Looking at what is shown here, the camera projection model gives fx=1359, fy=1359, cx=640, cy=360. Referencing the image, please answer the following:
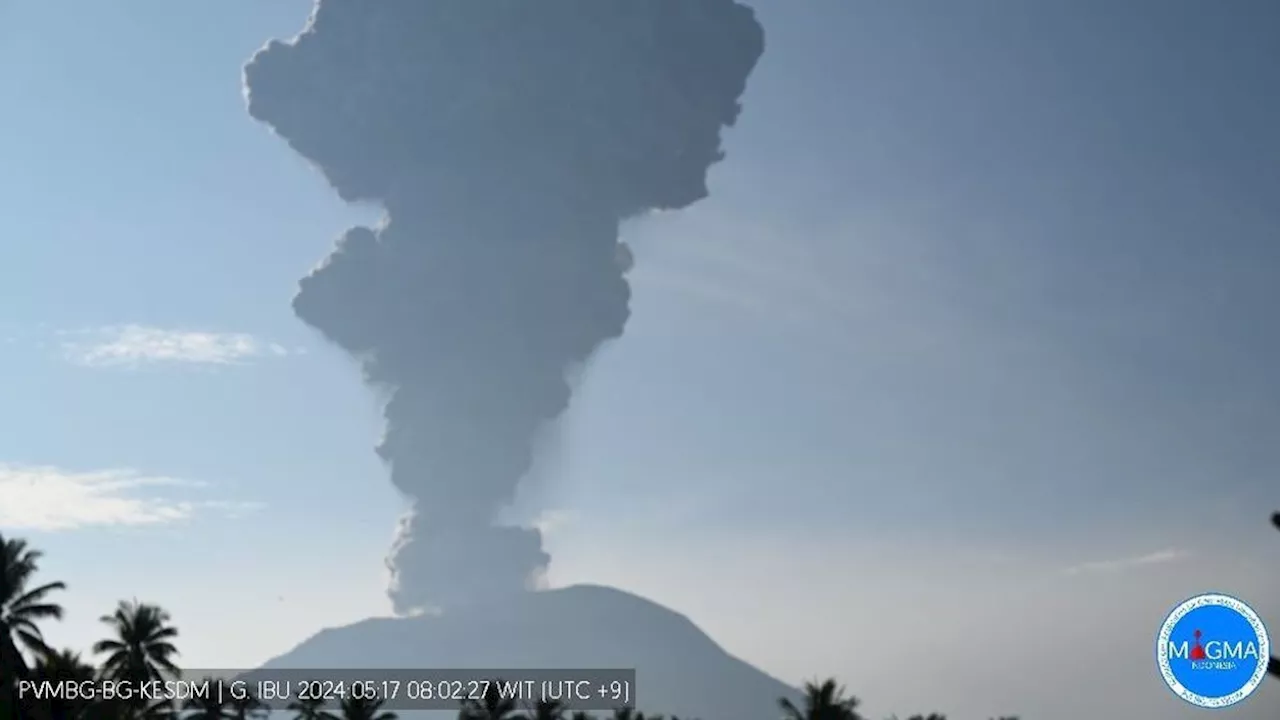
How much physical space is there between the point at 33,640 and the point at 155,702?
8671mm

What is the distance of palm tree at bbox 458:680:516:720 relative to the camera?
232 ft

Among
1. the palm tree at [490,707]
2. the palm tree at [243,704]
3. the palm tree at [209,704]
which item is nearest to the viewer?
the palm tree at [209,704]

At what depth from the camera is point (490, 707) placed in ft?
232

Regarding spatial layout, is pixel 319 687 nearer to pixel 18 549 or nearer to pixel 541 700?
pixel 541 700

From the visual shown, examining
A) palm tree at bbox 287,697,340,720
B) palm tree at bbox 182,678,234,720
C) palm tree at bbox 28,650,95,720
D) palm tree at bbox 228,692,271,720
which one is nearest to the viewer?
palm tree at bbox 28,650,95,720

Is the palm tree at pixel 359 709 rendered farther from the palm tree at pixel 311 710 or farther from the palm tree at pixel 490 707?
the palm tree at pixel 490 707

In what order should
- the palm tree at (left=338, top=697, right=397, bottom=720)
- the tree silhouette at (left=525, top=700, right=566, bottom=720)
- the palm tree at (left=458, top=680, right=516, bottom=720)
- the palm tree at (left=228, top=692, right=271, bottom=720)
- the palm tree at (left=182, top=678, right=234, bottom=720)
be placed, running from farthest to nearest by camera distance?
1. the tree silhouette at (left=525, top=700, right=566, bottom=720)
2. the palm tree at (left=458, top=680, right=516, bottom=720)
3. the palm tree at (left=338, top=697, right=397, bottom=720)
4. the palm tree at (left=228, top=692, right=271, bottom=720)
5. the palm tree at (left=182, top=678, right=234, bottom=720)

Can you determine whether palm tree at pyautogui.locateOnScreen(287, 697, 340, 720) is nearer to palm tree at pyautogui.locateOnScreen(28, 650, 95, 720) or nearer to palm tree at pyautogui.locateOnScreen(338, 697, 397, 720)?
palm tree at pyautogui.locateOnScreen(338, 697, 397, 720)

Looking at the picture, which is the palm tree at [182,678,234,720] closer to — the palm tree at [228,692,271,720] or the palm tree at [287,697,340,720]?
the palm tree at [228,692,271,720]

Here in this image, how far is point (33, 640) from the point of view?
55188mm

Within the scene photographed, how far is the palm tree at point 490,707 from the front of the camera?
70.6 metres

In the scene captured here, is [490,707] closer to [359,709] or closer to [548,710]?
[548,710]

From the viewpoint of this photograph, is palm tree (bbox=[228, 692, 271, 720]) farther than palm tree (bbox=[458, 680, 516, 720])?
No

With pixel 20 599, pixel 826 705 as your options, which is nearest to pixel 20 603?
pixel 20 599
